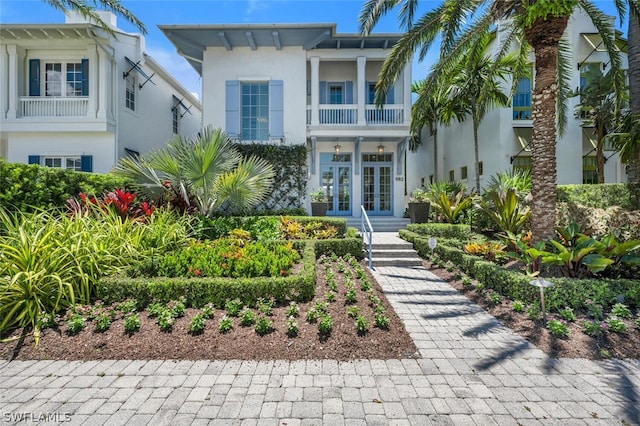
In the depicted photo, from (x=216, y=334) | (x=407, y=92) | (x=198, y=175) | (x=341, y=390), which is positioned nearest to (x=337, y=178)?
(x=407, y=92)

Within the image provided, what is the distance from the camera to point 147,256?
5203 mm

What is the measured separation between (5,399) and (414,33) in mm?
8089

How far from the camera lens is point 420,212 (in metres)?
10.5

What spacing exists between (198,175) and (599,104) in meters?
14.2

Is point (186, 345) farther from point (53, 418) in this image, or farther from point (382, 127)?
point (382, 127)

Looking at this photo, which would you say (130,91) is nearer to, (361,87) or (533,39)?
(361,87)

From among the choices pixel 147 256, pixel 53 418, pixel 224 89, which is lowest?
pixel 53 418

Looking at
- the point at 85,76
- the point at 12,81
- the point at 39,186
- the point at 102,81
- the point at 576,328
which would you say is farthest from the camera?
the point at 85,76

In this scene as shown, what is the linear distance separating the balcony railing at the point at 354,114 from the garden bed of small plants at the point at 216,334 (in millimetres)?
9582

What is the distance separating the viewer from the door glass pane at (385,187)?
521 inches

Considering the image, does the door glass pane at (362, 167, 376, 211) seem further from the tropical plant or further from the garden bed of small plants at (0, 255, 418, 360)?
the garden bed of small plants at (0, 255, 418, 360)

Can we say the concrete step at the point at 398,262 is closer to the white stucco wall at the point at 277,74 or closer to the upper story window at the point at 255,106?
the white stucco wall at the point at 277,74

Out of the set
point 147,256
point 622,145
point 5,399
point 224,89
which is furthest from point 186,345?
point 224,89

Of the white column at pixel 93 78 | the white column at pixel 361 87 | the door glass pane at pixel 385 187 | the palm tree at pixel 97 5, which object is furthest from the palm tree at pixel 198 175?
the door glass pane at pixel 385 187
